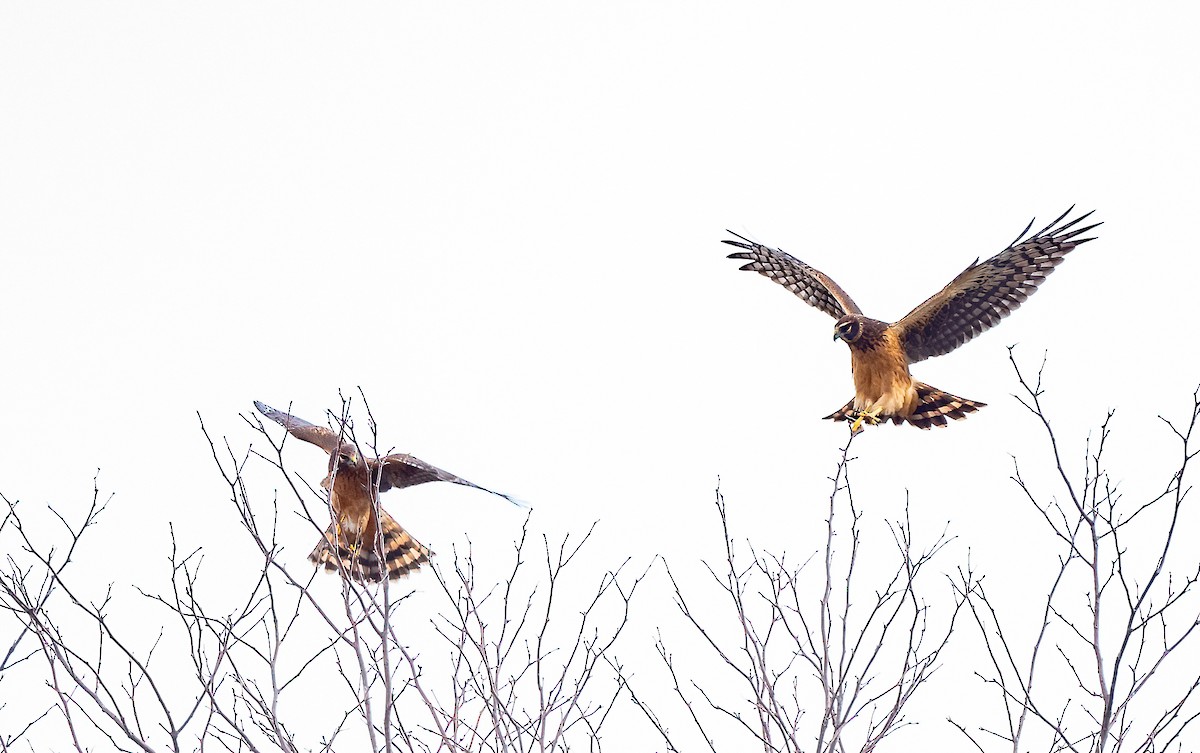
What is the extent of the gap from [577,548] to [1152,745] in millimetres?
1941

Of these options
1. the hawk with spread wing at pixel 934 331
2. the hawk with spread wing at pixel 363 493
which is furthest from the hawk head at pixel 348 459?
the hawk with spread wing at pixel 934 331

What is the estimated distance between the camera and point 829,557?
13.3 ft

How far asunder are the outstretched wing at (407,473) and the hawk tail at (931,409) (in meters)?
2.37

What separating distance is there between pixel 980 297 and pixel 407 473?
11.4ft

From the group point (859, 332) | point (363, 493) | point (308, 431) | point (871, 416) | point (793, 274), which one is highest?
point (793, 274)

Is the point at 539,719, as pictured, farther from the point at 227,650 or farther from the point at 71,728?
the point at 71,728

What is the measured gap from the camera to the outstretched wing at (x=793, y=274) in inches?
344

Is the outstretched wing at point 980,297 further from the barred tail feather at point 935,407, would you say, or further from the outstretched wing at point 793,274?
the outstretched wing at point 793,274

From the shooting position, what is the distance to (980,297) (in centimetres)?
759

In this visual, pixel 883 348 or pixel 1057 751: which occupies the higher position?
pixel 883 348

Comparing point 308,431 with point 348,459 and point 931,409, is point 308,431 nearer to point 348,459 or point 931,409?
point 348,459

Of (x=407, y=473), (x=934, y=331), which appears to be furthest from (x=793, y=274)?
(x=407, y=473)

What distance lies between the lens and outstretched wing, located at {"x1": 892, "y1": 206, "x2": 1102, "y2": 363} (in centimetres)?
730

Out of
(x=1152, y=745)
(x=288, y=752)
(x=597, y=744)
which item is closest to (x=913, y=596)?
(x=1152, y=745)
